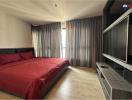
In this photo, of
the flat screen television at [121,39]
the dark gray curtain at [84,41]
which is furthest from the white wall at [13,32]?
the flat screen television at [121,39]

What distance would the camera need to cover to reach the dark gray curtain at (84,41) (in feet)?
13.8

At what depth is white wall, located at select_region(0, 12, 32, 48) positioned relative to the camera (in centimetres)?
345

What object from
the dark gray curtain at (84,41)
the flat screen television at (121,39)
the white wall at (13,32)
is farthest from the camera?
Answer: the dark gray curtain at (84,41)

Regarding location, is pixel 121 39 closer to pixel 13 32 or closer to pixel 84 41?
pixel 84 41

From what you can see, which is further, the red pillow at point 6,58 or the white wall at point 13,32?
the white wall at point 13,32

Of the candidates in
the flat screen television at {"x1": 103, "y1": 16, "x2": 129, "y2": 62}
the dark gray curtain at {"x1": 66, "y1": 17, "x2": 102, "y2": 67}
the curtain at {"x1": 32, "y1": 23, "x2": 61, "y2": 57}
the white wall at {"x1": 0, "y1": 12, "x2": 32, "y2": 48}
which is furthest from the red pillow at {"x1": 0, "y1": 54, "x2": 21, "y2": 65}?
the flat screen television at {"x1": 103, "y1": 16, "x2": 129, "y2": 62}

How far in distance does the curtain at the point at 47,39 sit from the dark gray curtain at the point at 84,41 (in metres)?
0.60

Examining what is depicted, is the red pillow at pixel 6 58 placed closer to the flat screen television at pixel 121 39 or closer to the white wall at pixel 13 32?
the white wall at pixel 13 32

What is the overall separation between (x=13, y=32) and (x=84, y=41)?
3.30 m

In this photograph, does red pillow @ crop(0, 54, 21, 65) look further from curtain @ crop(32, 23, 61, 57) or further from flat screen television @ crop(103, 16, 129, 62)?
flat screen television @ crop(103, 16, 129, 62)

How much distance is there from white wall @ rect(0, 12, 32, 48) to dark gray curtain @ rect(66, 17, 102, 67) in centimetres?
225

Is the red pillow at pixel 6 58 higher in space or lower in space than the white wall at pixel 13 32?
lower

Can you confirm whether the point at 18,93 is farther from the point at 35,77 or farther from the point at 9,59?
the point at 9,59

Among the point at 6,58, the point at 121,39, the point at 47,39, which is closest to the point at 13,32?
the point at 6,58
